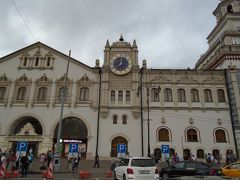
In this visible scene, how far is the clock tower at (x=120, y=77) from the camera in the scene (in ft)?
122

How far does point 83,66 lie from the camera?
130 feet

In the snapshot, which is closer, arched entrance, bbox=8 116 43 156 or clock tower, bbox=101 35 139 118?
arched entrance, bbox=8 116 43 156

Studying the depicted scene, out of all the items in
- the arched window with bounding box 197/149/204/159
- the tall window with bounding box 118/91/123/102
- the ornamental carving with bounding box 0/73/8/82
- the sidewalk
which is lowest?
the sidewalk

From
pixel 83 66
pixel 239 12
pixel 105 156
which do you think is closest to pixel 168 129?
pixel 105 156

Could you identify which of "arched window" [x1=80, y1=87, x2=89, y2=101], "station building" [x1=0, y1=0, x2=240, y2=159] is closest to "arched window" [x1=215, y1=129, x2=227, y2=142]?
"station building" [x1=0, y1=0, x2=240, y2=159]

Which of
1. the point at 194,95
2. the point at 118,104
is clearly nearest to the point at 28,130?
the point at 118,104

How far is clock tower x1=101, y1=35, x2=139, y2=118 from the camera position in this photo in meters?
37.1

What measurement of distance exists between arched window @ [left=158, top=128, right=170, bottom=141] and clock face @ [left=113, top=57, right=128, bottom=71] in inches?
475

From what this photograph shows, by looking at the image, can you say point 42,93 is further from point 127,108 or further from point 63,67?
point 127,108

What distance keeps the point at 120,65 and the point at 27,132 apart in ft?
61.3

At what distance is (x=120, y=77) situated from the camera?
38.7 meters

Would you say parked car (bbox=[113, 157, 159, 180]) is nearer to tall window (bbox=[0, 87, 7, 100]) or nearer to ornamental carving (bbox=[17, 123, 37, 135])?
ornamental carving (bbox=[17, 123, 37, 135])

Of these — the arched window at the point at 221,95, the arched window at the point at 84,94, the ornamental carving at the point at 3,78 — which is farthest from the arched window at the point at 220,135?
the ornamental carving at the point at 3,78

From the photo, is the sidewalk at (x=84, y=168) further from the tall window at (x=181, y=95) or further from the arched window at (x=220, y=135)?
the arched window at (x=220, y=135)
